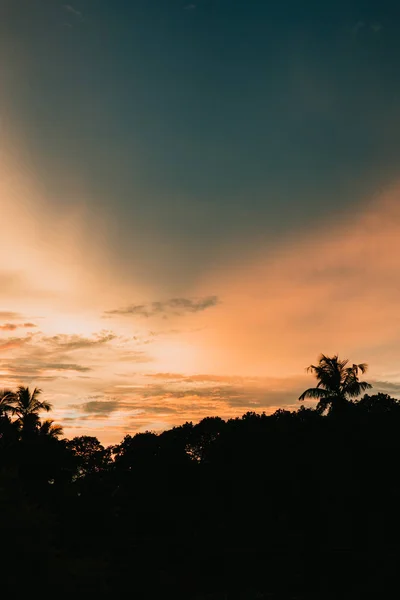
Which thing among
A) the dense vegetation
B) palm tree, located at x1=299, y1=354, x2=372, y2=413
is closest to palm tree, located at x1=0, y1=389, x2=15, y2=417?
the dense vegetation

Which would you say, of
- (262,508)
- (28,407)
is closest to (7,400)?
(28,407)

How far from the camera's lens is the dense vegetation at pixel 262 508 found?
31.0m

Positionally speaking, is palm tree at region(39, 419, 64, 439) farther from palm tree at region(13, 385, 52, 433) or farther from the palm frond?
the palm frond

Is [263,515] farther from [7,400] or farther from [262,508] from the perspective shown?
[7,400]

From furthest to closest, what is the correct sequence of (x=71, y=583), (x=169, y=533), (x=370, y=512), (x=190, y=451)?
1. (x=190, y=451)
2. (x=169, y=533)
3. (x=370, y=512)
4. (x=71, y=583)

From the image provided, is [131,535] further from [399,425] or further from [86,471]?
[86,471]

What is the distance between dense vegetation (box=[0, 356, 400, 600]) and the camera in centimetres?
3103

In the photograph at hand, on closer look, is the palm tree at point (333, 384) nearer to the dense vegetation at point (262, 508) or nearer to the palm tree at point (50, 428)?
the dense vegetation at point (262, 508)

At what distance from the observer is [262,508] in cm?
3812

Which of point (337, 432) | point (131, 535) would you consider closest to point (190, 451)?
point (131, 535)

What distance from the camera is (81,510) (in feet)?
115

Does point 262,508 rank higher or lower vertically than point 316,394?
lower

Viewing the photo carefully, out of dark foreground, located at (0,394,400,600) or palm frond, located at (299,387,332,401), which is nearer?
dark foreground, located at (0,394,400,600)

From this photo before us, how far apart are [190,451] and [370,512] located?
3283cm
